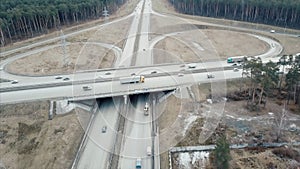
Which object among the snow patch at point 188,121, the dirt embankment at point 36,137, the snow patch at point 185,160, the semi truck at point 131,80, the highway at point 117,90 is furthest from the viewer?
the semi truck at point 131,80

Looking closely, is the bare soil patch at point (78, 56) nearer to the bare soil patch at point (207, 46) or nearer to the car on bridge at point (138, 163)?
the bare soil patch at point (207, 46)

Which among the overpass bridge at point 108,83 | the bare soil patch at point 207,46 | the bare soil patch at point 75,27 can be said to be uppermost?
the bare soil patch at point 75,27

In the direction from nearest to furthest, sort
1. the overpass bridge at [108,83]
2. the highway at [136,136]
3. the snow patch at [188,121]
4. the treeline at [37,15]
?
the highway at [136,136]
the snow patch at [188,121]
the overpass bridge at [108,83]
the treeline at [37,15]

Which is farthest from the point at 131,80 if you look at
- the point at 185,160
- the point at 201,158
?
the point at 201,158

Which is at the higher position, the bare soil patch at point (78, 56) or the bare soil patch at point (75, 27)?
the bare soil patch at point (75, 27)

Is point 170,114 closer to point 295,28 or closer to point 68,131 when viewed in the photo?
point 68,131

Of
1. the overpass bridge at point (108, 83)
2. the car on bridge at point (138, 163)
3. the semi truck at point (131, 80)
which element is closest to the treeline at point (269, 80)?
the overpass bridge at point (108, 83)
